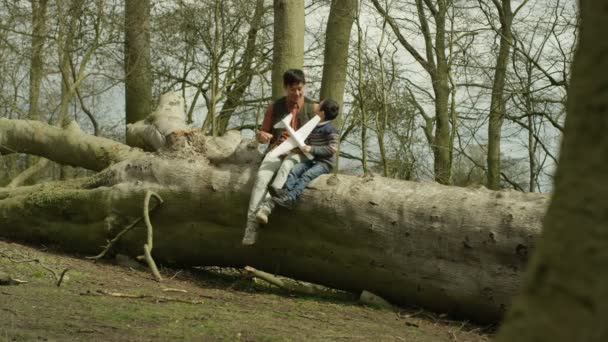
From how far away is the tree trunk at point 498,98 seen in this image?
14.5 meters

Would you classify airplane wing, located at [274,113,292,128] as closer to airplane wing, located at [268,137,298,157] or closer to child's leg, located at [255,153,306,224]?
airplane wing, located at [268,137,298,157]

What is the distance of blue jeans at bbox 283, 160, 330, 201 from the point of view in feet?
23.8

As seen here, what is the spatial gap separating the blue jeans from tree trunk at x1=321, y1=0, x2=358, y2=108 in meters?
4.46

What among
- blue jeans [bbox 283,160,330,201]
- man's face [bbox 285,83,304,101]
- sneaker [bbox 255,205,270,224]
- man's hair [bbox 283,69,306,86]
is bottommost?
sneaker [bbox 255,205,270,224]

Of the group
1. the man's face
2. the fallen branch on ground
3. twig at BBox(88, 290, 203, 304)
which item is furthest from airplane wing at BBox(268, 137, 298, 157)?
the fallen branch on ground

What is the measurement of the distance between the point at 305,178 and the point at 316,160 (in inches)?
9.5

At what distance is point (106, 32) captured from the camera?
46.0ft

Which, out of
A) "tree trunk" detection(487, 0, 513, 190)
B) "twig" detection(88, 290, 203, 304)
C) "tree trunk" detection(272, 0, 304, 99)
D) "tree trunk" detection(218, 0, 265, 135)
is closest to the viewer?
"twig" detection(88, 290, 203, 304)

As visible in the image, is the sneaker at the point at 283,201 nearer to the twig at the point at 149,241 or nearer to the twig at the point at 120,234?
the twig at the point at 149,241

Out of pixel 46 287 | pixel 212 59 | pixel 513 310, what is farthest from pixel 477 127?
pixel 513 310

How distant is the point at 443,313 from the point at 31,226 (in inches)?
201

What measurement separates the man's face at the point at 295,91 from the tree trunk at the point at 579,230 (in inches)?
255

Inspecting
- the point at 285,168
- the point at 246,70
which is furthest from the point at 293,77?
the point at 246,70

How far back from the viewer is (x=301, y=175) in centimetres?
738
